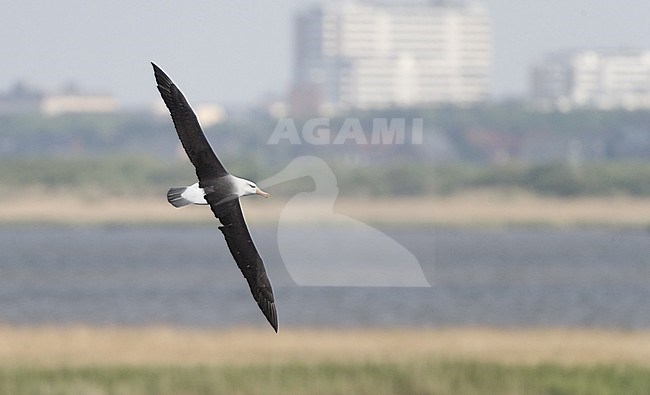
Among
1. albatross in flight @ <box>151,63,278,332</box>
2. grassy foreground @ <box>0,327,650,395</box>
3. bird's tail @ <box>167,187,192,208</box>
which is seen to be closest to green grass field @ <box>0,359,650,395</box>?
grassy foreground @ <box>0,327,650,395</box>

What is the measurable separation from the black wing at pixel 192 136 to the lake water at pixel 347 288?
91.7ft

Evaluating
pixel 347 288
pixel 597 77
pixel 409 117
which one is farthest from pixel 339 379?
pixel 597 77

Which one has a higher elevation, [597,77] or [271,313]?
[271,313]

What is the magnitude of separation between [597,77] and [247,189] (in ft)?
455

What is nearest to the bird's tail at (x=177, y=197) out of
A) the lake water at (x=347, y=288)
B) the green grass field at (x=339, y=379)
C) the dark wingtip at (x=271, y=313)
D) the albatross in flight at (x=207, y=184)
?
the albatross in flight at (x=207, y=184)

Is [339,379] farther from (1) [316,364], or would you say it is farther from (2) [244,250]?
(2) [244,250]

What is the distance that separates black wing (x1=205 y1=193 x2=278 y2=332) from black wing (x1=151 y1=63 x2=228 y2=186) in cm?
11

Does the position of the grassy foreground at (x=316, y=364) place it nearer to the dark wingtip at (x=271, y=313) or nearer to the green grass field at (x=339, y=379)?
the green grass field at (x=339, y=379)

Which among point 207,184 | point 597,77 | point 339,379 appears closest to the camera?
point 207,184

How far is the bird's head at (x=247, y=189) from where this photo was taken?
5355 mm

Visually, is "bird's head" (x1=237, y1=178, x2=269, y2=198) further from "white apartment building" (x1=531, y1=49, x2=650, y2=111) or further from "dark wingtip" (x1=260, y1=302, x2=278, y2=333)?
"white apartment building" (x1=531, y1=49, x2=650, y2=111)

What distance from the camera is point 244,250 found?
5.58m

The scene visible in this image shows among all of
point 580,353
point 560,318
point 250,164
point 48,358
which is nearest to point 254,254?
point 250,164

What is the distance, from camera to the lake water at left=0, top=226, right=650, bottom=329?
58.0 meters
